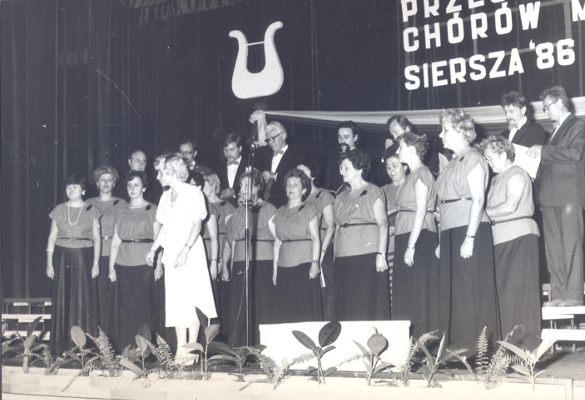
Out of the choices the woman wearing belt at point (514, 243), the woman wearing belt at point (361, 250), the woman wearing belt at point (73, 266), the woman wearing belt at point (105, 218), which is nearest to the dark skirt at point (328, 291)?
the woman wearing belt at point (361, 250)

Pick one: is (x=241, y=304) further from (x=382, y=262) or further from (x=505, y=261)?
(x=505, y=261)

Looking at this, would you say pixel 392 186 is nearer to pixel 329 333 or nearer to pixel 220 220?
pixel 220 220

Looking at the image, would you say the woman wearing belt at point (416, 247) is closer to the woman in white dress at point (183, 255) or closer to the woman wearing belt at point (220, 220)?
the woman in white dress at point (183, 255)

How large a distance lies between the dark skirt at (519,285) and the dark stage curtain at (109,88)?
2.13m

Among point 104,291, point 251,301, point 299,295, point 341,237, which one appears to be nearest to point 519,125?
point 341,237

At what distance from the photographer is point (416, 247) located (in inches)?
178

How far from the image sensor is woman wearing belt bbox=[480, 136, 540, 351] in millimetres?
4121

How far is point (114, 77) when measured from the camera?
6.38 metres

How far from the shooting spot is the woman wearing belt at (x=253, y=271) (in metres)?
5.24

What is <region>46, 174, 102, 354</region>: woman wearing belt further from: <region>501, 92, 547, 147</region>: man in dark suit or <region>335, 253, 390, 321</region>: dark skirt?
<region>501, 92, 547, 147</region>: man in dark suit

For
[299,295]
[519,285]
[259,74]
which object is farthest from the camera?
[259,74]

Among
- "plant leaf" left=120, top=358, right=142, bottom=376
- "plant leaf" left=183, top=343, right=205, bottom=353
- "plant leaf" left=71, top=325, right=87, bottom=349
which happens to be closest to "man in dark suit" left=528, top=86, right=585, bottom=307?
"plant leaf" left=183, top=343, right=205, bottom=353

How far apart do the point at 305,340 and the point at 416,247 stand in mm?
1413

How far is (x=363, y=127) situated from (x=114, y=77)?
2.66 m
